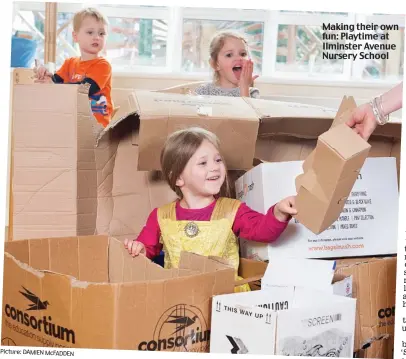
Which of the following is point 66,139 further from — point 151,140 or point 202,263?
point 202,263

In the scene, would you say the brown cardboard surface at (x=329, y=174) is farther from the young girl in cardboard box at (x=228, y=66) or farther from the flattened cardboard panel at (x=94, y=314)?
the young girl in cardboard box at (x=228, y=66)

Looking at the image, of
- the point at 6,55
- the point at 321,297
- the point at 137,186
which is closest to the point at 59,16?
the point at 137,186

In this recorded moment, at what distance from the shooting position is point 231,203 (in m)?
1.38

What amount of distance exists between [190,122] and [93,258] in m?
0.34

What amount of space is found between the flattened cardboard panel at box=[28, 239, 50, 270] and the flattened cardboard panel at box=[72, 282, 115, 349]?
324mm

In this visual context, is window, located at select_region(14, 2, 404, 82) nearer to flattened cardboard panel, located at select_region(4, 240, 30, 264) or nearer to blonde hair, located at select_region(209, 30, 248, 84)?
blonde hair, located at select_region(209, 30, 248, 84)

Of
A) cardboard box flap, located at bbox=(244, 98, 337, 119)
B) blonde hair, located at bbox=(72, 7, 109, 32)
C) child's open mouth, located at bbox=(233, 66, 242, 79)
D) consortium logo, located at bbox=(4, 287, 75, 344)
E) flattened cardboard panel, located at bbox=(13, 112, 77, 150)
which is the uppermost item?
blonde hair, located at bbox=(72, 7, 109, 32)

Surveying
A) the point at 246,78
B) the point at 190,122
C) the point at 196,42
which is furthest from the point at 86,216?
the point at 196,42

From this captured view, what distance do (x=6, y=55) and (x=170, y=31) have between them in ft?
4.50

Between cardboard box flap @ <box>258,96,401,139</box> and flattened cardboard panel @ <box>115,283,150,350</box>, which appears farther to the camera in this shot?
cardboard box flap @ <box>258,96,401,139</box>

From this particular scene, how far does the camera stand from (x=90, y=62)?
7.06 feet

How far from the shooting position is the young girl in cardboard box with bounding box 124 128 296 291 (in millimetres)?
1329

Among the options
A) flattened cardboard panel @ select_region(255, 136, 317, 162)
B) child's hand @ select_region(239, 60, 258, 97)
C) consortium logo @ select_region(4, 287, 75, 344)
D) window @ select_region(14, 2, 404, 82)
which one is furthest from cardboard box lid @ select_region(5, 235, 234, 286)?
window @ select_region(14, 2, 404, 82)

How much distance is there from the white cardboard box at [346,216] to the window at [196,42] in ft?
3.91
